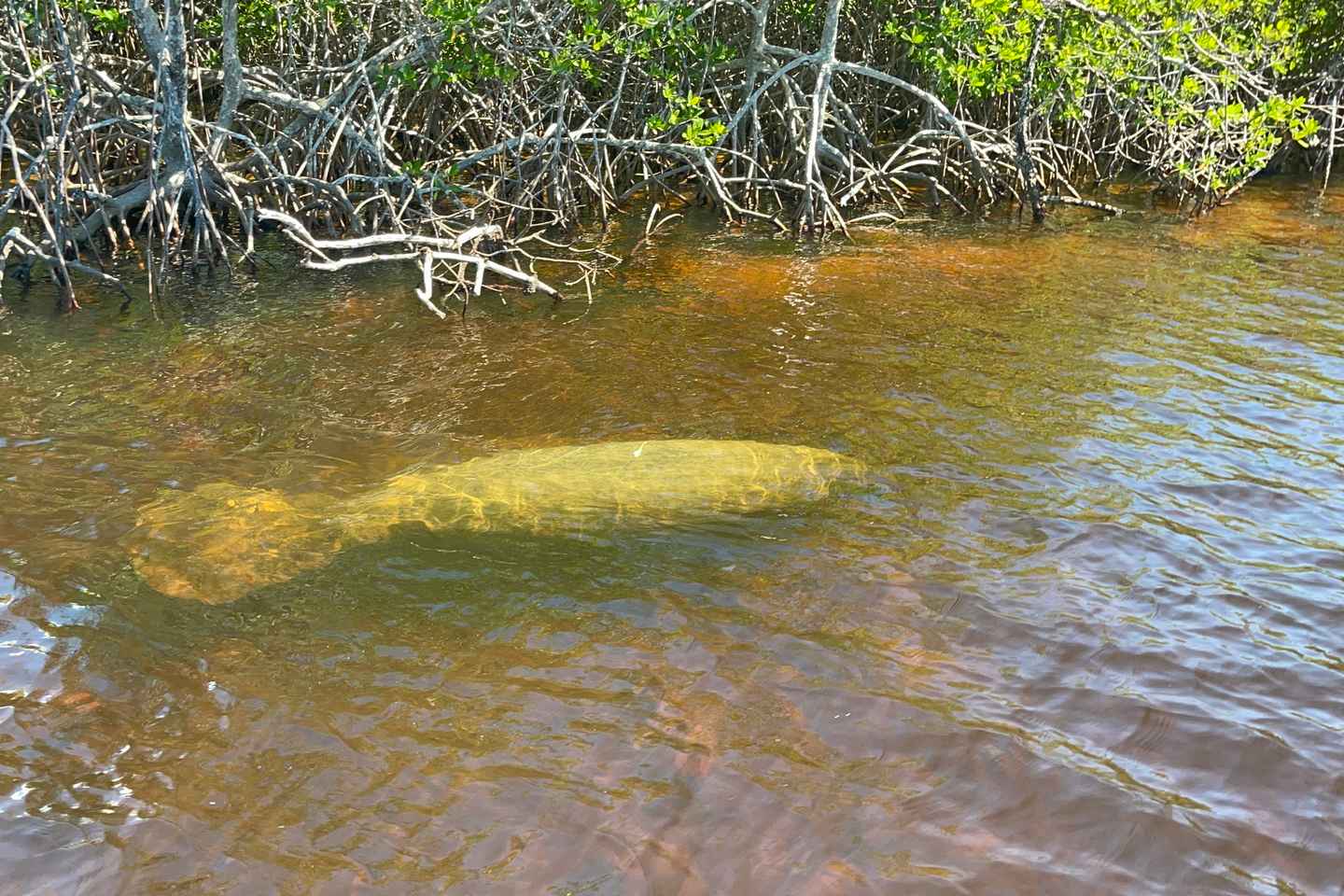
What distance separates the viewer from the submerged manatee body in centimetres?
375

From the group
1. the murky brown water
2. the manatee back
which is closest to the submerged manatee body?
the manatee back

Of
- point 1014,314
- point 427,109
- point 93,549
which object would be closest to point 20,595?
point 93,549

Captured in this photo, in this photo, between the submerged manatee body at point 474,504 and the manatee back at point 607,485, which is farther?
the manatee back at point 607,485

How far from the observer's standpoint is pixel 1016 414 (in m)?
5.07

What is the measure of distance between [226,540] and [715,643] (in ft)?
5.96

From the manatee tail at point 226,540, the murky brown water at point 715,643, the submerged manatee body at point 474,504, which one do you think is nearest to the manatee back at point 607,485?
the submerged manatee body at point 474,504

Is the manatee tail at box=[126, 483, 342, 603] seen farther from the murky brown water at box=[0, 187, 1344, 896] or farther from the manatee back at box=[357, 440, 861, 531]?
the manatee back at box=[357, 440, 861, 531]

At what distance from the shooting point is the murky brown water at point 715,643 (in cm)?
251

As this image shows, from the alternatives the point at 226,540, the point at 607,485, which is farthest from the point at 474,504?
the point at 226,540

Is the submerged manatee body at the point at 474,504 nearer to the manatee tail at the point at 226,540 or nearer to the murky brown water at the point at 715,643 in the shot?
the manatee tail at the point at 226,540

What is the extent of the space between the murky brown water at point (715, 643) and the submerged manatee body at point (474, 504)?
0.13 metres

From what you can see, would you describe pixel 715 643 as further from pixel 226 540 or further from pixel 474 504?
pixel 226 540

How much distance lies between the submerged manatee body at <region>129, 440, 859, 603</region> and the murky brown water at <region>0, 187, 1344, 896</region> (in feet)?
0.42

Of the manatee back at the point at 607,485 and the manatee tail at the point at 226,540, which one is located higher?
the manatee back at the point at 607,485
